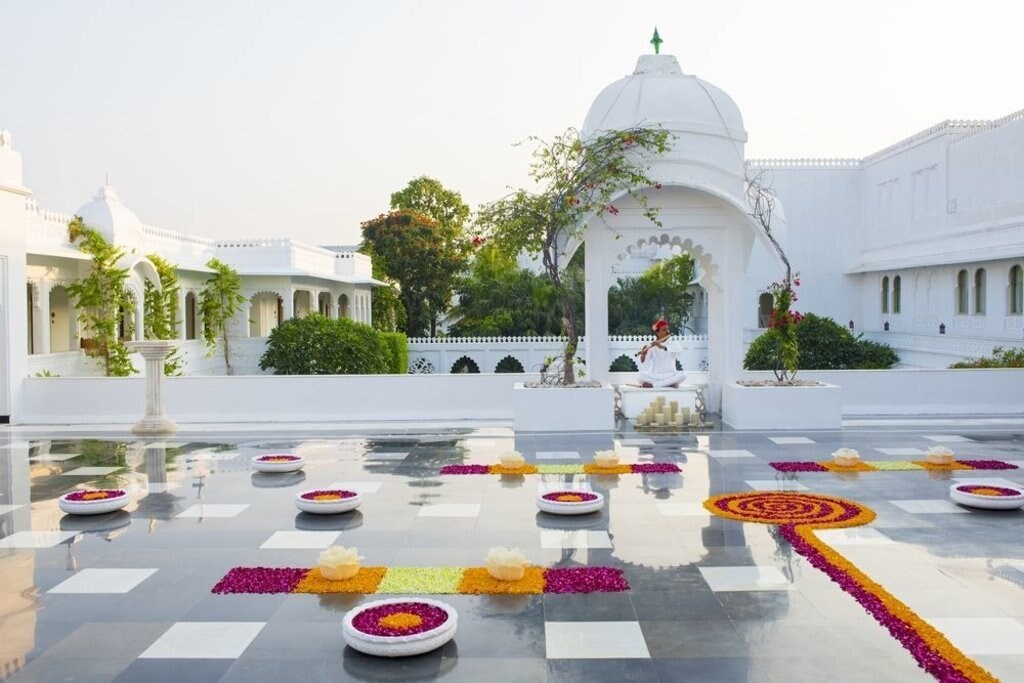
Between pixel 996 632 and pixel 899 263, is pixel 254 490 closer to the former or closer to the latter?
pixel 996 632

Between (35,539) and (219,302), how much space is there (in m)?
19.3

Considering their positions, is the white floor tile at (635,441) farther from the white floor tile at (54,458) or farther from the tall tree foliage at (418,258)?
the tall tree foliage at (418,258)

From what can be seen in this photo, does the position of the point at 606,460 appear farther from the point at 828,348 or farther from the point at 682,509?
the point at 828,348

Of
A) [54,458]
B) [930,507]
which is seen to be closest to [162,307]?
[54,458]

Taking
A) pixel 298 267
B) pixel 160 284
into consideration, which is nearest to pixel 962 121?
pixel 298 267

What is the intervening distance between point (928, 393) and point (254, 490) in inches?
410

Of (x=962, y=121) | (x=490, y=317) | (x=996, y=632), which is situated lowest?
(x=996, y=632)

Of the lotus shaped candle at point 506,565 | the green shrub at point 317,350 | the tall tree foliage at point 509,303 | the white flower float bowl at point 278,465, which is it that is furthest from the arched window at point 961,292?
the lotus shaped candle at point 506,565

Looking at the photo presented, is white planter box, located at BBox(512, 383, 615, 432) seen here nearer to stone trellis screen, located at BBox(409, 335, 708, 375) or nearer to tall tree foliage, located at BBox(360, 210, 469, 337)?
stone trellis screen, located at BBox(409, 335, 708, 375)

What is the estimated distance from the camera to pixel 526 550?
6.95 metres

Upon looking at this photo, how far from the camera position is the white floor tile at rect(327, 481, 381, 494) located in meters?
9.21

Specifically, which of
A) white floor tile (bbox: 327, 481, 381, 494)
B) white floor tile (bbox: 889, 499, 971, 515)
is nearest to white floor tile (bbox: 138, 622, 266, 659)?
white floor tile (bbox: 327, 481, 381, 494)

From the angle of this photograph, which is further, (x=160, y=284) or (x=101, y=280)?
(x=160, y=284)

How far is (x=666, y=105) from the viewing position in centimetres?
1407
